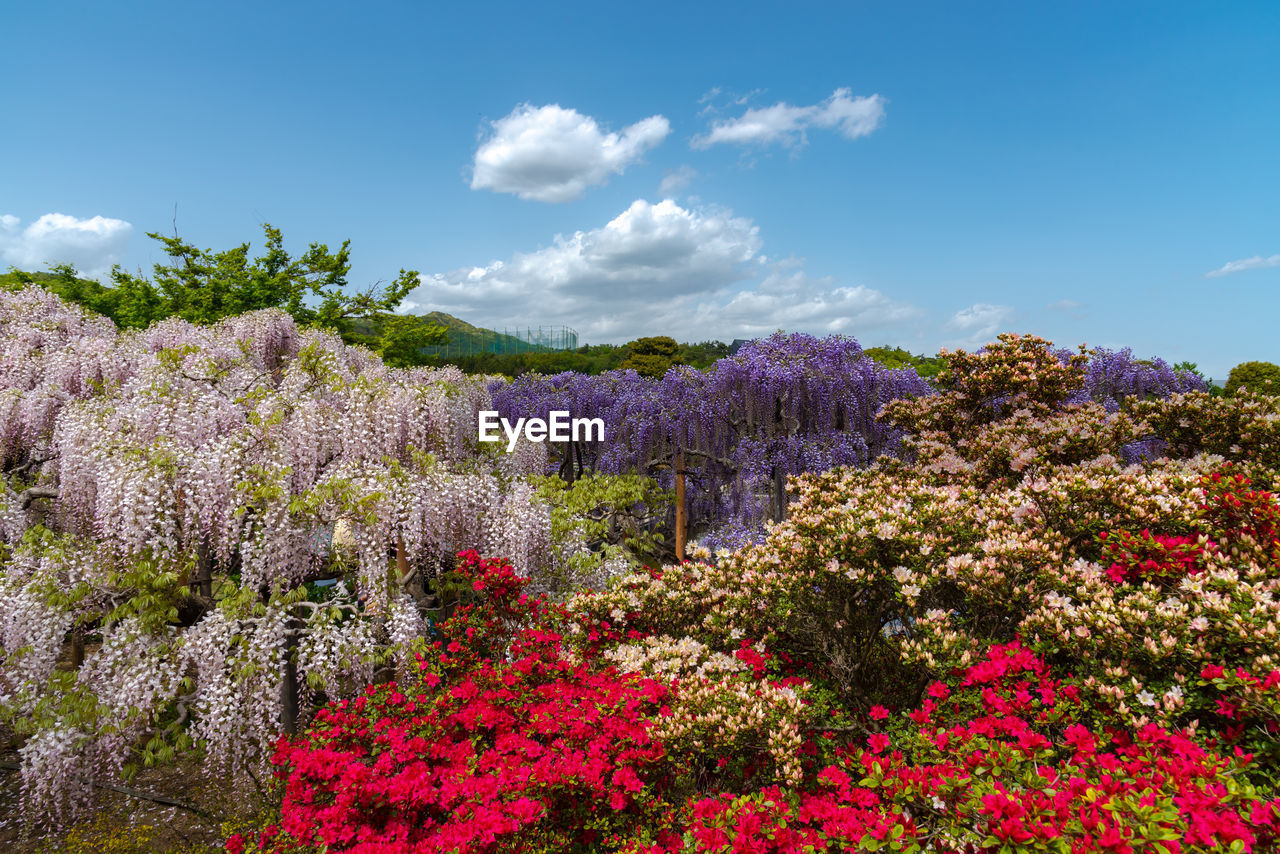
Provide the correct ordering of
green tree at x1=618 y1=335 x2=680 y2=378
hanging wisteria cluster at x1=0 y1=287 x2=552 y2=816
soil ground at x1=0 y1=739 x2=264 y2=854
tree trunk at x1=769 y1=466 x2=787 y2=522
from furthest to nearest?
green tree at x1=618 y1=335 x2=680 y2=378 < tree trunk at x1=769 y1=466 x2=787 y2=522 < soil ground at x1=0 y1=739 x2=264 y2=854 < hanging wisteria cluster at x1=0 y1=287 x2=552 y2=816

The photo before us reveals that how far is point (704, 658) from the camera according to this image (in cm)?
441

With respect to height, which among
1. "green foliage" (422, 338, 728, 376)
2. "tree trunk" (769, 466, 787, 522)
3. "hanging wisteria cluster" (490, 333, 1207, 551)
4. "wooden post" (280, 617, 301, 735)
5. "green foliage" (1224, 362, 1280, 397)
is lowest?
"wooden post" (280, 617, 301, 735)

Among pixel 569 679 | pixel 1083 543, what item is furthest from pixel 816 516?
pixel 569 679

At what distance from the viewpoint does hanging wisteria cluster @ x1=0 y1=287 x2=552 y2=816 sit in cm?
535

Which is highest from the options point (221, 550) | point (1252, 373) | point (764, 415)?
point (1252, 373)

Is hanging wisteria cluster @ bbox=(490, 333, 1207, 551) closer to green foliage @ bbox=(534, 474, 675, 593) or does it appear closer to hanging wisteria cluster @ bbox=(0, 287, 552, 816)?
green foliage @ bbox=(534, 474, 675, 593)

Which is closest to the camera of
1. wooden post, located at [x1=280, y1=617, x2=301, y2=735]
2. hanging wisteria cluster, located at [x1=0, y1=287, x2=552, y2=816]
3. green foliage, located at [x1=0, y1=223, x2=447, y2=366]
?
hanging wisteria cluster, located at [x1=0, y1=287, x2=552, y2=816]

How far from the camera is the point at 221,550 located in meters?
5.82

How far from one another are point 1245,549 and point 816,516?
8.62 ft

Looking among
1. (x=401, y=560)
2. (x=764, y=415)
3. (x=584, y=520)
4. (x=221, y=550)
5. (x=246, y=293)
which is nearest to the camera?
(x=221, y=550)

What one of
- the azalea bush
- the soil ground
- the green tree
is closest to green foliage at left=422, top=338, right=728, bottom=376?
the green tree

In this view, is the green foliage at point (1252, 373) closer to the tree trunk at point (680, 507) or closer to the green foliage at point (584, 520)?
the tree trunk at point (680, 507)

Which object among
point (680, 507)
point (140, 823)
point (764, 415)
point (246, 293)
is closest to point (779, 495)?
point (764, 415)

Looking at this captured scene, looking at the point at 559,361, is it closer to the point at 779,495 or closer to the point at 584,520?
the point at 779,495
